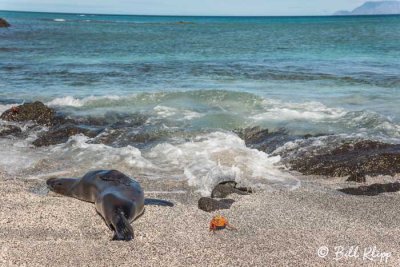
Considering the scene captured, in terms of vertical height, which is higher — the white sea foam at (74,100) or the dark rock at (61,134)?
the dark rock at (61,134)

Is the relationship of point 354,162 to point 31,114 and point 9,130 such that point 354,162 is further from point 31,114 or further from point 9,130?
point 31,114

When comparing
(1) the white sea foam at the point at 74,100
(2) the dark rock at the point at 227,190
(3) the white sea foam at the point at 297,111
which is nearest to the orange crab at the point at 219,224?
(2) the dark rock at the point at 227,190

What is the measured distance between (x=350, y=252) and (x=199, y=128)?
6.19m

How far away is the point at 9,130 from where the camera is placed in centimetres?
1059

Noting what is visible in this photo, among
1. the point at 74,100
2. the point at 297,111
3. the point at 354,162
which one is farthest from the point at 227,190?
the point at 74,100

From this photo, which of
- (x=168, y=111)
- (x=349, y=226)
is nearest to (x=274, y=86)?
(x=168, y=111)

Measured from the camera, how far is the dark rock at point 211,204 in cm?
611

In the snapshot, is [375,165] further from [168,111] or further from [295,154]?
[168,111]

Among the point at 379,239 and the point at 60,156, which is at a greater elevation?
the point at 379,239

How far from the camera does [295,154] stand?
8820mm

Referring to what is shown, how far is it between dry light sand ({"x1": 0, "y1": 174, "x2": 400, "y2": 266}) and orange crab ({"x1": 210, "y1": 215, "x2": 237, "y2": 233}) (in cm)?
8

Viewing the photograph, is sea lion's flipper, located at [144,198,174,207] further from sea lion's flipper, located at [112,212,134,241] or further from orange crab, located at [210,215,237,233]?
orange crab, located at [210,215,237,233]

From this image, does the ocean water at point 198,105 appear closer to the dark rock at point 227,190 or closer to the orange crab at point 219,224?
the dark rock at point 227,190

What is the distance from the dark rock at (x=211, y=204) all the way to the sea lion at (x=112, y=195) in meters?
0.40
